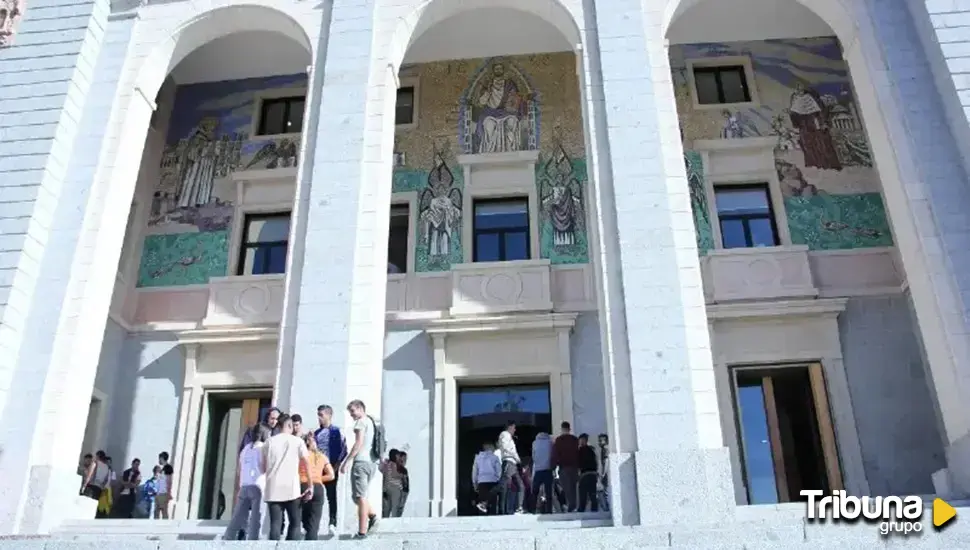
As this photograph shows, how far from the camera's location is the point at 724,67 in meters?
17.2

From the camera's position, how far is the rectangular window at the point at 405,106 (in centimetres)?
1731

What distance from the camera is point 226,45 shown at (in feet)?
55.1

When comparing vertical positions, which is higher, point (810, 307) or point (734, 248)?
point (734, 248)

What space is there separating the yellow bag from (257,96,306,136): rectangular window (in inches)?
309

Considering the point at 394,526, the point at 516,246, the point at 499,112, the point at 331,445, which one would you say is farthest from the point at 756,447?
the point at 331,445

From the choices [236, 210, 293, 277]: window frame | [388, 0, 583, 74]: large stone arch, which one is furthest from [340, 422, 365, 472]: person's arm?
[236, 210, 293, 277]: window frame

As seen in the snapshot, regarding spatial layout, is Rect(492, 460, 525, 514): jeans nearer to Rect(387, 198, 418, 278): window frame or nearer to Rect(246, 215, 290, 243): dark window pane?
Rect(387, 198, 418, 278): window frame

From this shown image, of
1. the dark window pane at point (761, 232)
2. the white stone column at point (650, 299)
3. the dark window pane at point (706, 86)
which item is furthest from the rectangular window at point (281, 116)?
the dark window pane at point (761, 232)

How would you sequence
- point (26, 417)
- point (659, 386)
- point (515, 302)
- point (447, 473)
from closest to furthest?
point (659, 386) → point (26, 417) → point (447, 473) → point (515, 302)

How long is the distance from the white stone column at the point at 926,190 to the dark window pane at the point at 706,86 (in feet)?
12.2

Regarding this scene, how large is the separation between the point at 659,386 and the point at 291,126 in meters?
10.7

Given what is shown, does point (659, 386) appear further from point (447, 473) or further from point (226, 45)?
point (226, 45)

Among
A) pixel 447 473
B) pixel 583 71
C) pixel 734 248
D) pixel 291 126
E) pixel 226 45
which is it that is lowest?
pixel 447 473

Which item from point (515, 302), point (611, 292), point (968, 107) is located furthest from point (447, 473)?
point (968, 107)
